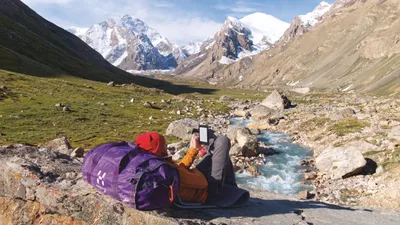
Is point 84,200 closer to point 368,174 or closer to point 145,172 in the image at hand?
point 145,172

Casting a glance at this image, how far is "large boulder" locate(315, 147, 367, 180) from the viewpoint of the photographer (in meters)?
23.7

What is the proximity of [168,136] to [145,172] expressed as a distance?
118 feet

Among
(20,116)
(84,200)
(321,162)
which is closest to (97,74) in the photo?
(20,116)

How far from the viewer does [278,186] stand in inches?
985

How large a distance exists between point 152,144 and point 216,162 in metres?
2.23

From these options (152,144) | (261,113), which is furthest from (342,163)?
(261,113)

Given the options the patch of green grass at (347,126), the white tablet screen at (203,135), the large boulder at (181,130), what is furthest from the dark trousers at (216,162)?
the large boulder at (181,130)

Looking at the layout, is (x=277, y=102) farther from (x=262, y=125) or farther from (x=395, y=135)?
(x=395, y=135)

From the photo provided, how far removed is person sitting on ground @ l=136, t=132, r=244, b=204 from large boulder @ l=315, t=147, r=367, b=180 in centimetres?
1580

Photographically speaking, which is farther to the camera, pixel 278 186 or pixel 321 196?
pixel 278 186

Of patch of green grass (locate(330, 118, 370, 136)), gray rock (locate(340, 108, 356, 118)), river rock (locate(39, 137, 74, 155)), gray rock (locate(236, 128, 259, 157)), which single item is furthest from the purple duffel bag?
gray rock (locate(340, 108, 356, 118))

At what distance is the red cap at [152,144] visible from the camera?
8648 mm

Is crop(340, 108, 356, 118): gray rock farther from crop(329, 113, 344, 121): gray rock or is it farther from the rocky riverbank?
the rocky riverbank

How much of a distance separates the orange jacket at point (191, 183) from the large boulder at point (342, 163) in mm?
17417
